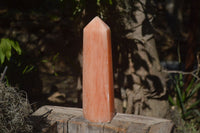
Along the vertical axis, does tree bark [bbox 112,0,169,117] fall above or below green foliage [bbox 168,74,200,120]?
above

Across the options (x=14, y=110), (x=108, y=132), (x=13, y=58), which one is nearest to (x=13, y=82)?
(x=13, y=58)

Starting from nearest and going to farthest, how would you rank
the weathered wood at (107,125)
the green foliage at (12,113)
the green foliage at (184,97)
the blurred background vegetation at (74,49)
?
the green foliage at (12,113) < the weathered wood at (107,125) < the blurred background vegetation at (74,49) < the green foliage at (184,97)

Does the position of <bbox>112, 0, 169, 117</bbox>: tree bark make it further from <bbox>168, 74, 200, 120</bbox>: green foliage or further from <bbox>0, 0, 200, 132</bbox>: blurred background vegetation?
<bbox>168, 74, 200, 120</bbox>: green foliage

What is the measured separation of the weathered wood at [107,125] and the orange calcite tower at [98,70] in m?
0.06

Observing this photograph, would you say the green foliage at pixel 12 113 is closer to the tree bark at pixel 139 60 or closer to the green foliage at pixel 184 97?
the tree bark at pixel 139 60

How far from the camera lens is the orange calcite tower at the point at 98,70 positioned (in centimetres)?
158

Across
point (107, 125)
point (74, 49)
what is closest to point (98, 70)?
point (107, 125)

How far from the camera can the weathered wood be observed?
162cm

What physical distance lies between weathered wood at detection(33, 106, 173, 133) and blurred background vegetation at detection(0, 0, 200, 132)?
0.31m

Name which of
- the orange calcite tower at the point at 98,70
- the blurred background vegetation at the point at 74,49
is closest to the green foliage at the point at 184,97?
the blurred background vegetation at the point at 74,49

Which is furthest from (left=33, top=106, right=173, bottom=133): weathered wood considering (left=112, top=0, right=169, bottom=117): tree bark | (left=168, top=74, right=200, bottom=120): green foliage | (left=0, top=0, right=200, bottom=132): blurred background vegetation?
(left=168, top=74, right=200, bottom=120): green foliage

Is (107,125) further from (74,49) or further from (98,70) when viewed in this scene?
(74,49)

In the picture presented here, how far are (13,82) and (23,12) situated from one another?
2.00m

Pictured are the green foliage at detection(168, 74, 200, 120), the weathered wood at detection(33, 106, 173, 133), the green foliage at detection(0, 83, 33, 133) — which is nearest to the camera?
the green foliage at detection(0, 83, 33, 133)
